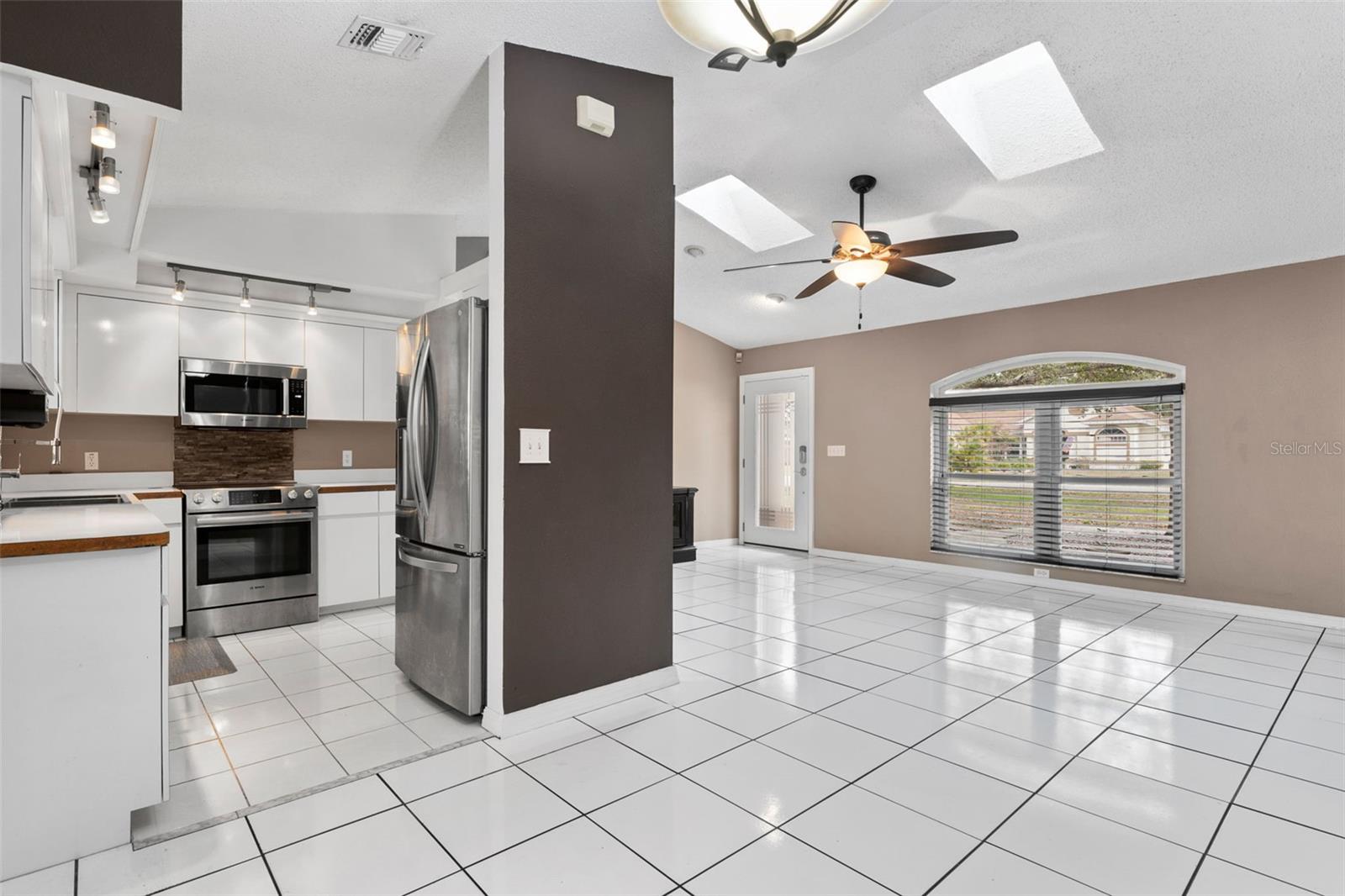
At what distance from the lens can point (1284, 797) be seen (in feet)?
7.35

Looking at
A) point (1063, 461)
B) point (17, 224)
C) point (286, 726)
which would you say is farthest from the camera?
point (1063, 461)

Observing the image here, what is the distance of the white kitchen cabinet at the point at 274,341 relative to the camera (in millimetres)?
4570

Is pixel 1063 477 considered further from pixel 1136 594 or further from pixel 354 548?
pixel 354 548

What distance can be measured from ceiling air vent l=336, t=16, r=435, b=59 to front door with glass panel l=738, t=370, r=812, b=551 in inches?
221

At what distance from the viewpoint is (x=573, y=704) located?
2.87 m

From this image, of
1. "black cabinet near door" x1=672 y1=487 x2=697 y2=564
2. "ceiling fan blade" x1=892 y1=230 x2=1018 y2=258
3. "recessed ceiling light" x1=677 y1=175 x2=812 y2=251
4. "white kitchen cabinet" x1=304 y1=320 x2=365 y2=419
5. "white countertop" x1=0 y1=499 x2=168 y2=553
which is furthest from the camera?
"black cabinet near door" x1=672 y1=487 x2=697 y2=564

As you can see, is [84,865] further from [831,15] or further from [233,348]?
[233,348]

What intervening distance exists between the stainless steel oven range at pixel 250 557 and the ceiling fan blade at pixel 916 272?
399 centimetres

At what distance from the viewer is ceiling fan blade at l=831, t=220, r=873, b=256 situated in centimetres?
371

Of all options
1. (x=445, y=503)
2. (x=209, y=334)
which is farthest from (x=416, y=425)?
(x=209, y=334)

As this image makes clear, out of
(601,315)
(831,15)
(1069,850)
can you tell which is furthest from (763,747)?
(831,15)

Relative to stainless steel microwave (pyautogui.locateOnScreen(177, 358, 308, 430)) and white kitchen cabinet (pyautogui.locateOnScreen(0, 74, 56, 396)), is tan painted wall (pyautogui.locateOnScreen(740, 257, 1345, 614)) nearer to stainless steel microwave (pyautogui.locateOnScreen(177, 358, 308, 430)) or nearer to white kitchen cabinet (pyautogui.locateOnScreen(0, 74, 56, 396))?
stainless steel microwave (pyautogui.locateOnScreen(177, 358, 308, 430))

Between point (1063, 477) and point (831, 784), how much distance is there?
4.60m

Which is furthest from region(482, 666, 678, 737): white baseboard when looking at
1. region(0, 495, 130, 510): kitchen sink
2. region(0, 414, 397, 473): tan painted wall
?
A: region(0, 495, 130, 510): kitchen sink
